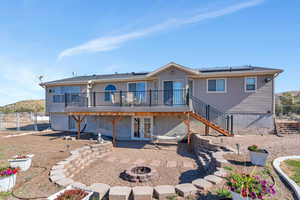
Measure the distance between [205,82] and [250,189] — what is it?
28.3 ft

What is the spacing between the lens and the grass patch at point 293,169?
358 centimetres

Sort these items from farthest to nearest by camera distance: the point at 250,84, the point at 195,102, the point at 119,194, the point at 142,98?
1. the point at 142,98
2. the point at 195,102
3. the point at 250,84
4. the point at 119,194

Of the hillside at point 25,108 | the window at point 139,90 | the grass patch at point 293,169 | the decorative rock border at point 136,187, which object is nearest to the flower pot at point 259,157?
the grass patch at point 293,169

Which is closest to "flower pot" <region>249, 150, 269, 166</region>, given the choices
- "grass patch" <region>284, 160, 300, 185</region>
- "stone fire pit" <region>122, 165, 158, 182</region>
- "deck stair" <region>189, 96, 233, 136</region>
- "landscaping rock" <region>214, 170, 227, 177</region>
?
"grass patch" <region>284, 160, 300, 185</region>

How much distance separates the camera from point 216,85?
1009 cm

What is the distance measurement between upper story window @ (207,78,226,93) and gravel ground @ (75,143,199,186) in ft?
15.9

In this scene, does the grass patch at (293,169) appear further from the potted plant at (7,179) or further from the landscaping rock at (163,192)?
the potted plant at (7,179)

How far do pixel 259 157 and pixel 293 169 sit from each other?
3.08ft

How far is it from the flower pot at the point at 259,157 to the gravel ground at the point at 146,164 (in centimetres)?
193

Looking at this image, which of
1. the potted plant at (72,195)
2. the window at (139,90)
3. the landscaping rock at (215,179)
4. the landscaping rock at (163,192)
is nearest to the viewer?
the potted plant at (72,195)

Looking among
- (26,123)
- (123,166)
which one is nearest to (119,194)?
(123,166)

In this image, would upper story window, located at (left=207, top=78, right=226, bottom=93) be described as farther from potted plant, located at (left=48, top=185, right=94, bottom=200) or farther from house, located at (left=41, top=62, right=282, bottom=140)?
potted plant, located at (left=48, top=185, right=94, bottom=200)

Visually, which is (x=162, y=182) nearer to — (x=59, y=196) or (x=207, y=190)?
(x=207, y=190)

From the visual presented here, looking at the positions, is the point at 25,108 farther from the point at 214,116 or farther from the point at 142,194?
the point at 142,194
